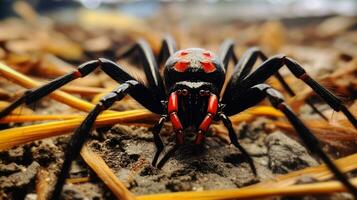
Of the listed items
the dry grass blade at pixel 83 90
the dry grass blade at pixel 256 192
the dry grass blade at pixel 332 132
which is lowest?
the dry grass blade at pixel 256 192

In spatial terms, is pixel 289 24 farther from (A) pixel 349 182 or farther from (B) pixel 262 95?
(A) pixel 349 182

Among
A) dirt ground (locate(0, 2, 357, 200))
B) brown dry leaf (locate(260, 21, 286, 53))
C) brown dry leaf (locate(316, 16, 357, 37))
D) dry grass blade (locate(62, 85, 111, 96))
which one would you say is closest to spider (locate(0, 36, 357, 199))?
dirt ground (locate(0, 2, 357, 200))

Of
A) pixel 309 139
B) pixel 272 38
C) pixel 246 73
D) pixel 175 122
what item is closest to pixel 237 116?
pixel 246 73

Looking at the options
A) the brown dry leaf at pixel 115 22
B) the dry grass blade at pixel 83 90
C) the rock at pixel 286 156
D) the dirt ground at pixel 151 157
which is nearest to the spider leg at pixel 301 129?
the dirt ground at pixel 151 157

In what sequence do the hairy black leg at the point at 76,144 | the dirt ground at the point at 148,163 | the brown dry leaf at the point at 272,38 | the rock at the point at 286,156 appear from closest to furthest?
1. the hairy black leg at the point at 76,144
2. the dirt ground at the point at 148,163
3. the rock at the point at 286,156
4. the brown dry leaf at the point at 272,38

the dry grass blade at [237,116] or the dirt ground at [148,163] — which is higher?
the dry grass blade at [237,116]

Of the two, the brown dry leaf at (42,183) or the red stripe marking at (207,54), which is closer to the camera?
the brown dry leaf at (42,183)

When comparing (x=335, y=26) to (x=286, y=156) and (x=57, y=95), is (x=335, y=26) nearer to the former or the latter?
(x=286, y=156)

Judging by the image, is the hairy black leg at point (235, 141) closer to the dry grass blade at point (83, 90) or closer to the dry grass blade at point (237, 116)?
the dry grass blade at point (237, 116)
